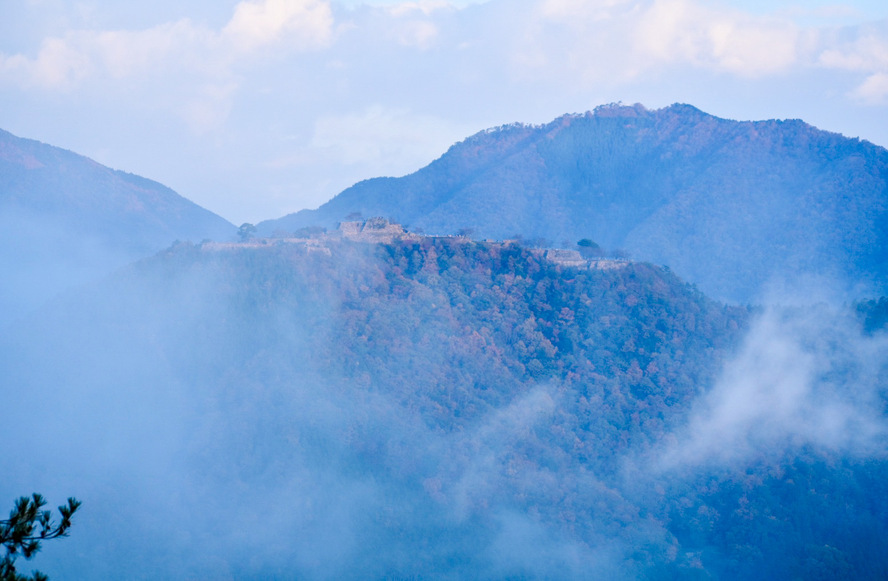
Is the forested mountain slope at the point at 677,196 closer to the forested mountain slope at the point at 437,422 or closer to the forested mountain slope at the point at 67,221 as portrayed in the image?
the forested mountain slope at the point at 437,422

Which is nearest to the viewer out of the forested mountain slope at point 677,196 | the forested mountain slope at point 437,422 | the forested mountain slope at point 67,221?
the forested mountain slope at point 437,422

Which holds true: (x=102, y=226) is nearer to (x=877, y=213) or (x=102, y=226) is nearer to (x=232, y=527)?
(x=232, y=527)

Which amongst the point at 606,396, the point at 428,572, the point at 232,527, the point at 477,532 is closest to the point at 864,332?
the point at 606,396

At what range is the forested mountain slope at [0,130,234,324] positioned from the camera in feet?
241

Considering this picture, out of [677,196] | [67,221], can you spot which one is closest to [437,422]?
[677,196]

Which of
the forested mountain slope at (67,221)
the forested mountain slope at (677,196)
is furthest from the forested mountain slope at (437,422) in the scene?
the forested mountain slope at (67,221)

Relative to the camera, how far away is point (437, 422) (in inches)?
1859

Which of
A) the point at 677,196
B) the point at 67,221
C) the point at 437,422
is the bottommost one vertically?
the point at 437,422

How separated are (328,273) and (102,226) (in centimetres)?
3798

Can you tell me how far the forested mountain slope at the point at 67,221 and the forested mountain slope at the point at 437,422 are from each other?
18353mm

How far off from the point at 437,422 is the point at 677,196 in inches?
1495

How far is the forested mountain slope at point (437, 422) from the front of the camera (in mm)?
40781

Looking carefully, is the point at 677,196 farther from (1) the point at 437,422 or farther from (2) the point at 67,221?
(2) the point at 67,221

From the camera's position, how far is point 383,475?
44.8 meters
